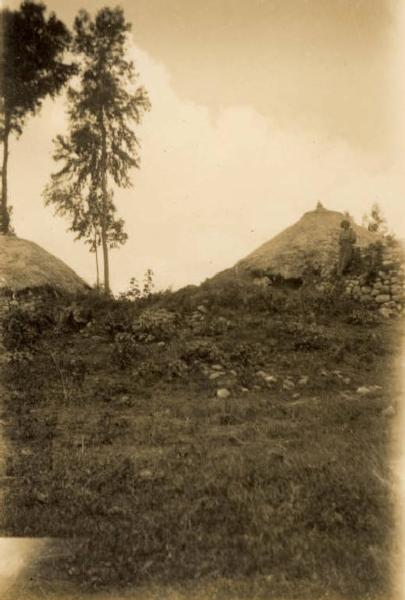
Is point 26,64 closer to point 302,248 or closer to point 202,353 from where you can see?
point 302,248

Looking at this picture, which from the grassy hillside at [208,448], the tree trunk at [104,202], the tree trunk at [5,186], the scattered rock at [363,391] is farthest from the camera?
the tree trunk at [5,186]

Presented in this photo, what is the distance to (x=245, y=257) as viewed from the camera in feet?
78.3

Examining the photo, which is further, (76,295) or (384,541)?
(76,295)

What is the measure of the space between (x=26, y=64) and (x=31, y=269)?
9233 millimetres

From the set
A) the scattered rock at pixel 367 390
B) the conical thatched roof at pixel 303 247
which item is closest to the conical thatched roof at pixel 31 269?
the conical thatched roof at pixel 303 247

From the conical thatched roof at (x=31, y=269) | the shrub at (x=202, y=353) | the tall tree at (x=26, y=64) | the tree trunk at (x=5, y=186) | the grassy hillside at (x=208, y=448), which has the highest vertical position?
the tall tree at (x=26, y=64)

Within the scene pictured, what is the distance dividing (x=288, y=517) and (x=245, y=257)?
18.8 meters

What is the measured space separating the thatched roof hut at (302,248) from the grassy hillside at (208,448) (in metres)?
4.85

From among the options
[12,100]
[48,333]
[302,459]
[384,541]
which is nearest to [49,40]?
[12,100]

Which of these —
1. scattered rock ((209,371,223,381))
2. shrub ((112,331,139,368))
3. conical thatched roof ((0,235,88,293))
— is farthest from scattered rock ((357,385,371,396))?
conical thatched roof ((0,235,88,293))

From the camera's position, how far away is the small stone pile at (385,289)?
1703 centimetres

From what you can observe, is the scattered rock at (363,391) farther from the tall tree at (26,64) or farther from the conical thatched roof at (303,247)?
the tall tree at (26,64)

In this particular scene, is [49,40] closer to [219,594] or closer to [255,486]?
[255,486]

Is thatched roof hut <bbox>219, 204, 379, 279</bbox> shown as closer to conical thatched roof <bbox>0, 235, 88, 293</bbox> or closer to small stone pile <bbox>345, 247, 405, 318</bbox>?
small stone pile <bbox>345, 247, 405, 318</bbox>
